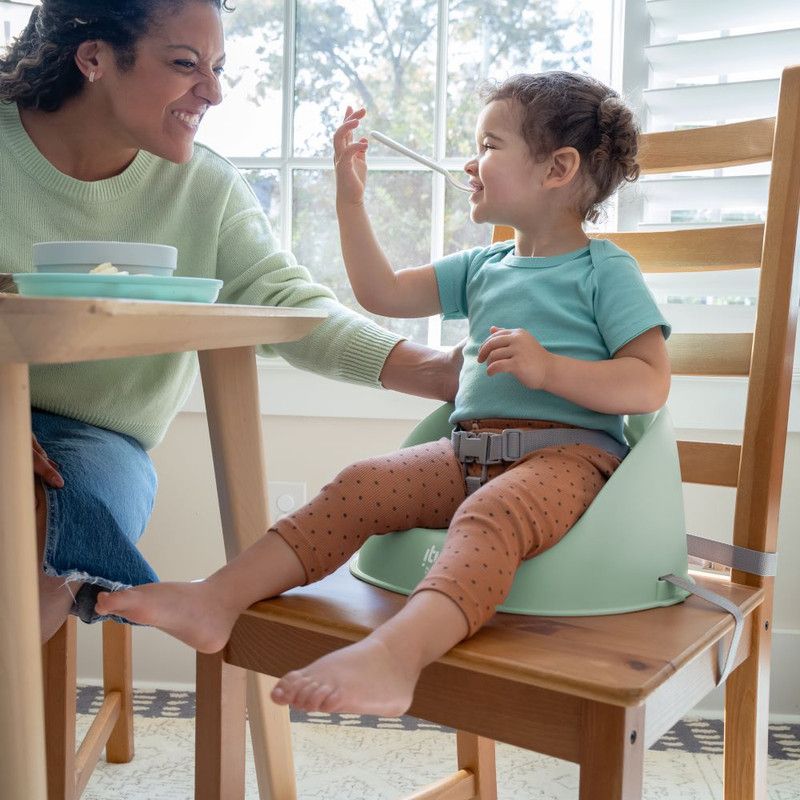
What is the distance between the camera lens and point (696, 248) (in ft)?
4.13

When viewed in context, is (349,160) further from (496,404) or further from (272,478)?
(272,478)

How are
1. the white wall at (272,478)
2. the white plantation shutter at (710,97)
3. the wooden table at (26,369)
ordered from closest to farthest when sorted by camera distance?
the wooden table at (26,369) → the white plantation shutter at (710,97) → the white wall at (272,478)

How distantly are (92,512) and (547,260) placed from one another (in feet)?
1.95

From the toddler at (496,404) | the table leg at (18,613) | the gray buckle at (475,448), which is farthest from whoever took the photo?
the gray buckle at (475,448)

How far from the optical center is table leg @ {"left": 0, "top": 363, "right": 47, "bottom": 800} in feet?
2.39

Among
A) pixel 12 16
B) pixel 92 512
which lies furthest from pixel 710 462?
pixel 12 16

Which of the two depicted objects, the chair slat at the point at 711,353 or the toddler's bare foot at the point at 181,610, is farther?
the chair slat at the point at 711,353

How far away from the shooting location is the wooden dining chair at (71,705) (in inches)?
54.5

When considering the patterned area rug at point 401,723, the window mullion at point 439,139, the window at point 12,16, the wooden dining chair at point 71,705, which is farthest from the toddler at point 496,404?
the window at point 12,16

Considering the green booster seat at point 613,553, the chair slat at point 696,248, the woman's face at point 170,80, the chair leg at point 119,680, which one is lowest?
the chair leg at point 119,680

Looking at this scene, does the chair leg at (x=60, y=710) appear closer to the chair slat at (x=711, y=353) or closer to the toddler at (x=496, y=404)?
the toddler at (x=496, y=404)

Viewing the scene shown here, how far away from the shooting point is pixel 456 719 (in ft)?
2.74

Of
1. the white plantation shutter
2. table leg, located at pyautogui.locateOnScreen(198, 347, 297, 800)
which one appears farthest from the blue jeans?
the white plantation shutter

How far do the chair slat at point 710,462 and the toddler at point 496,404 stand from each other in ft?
0.52
